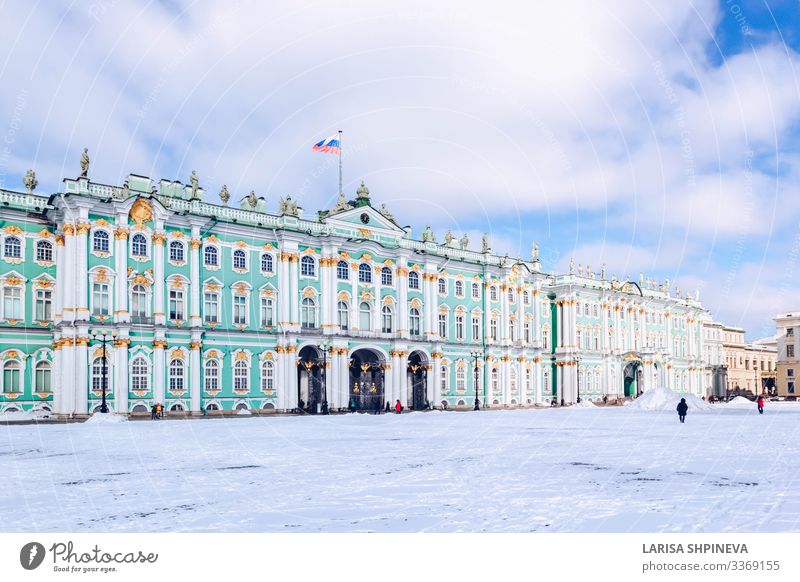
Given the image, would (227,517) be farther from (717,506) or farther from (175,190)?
(175,190)

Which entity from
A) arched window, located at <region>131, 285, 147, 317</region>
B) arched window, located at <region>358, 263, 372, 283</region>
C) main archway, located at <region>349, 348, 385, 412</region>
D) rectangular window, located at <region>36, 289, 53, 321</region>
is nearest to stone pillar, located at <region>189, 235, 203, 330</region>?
arched window, located at <region>131, 285, 147, 317</region>

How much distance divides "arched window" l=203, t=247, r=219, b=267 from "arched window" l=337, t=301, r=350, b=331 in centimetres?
1125

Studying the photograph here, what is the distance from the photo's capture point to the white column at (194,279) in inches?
2159

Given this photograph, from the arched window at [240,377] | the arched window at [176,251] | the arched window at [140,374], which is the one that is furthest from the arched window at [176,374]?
the arched window at [176,251]

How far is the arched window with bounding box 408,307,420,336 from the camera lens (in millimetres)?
69312

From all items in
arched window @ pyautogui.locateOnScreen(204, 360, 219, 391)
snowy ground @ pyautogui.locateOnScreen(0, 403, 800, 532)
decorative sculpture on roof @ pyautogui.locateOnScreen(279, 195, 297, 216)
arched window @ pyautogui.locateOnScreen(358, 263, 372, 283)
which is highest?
decorative sculpture on roof @ pyautogui.locateOnScreen(279, 195, 297, 216)

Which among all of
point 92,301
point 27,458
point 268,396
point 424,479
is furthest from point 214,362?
point 424,479

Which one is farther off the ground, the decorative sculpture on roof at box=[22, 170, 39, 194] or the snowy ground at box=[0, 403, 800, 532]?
the decorative sculpture on roof at box=[22, 170, 39, 194]

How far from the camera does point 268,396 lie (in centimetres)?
5875

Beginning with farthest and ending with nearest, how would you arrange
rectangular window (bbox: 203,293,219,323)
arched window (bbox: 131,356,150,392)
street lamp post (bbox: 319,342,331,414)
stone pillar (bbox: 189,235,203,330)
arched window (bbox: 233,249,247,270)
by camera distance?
street lamp post (bbox: 319,342,331,414) → arched window (bbox: 233,249,247,270) → rectangular window (bbox: 203,293,219,323) → stone pillar (bbox: 189,235,203,330) → arched window (bbox: 131,356,150,392)

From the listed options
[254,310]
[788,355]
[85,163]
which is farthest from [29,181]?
[788,355]

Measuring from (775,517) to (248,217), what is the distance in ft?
165

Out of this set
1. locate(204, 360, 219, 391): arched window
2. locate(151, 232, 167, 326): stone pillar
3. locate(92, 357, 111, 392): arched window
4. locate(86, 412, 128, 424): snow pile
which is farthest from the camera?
locate(204, 360, 219, 391): arched window

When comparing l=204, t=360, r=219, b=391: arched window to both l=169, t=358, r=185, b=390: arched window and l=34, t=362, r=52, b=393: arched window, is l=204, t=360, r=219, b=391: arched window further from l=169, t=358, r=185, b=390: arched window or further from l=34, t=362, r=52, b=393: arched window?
l=34, t=362, r=52, b=393: arched window
